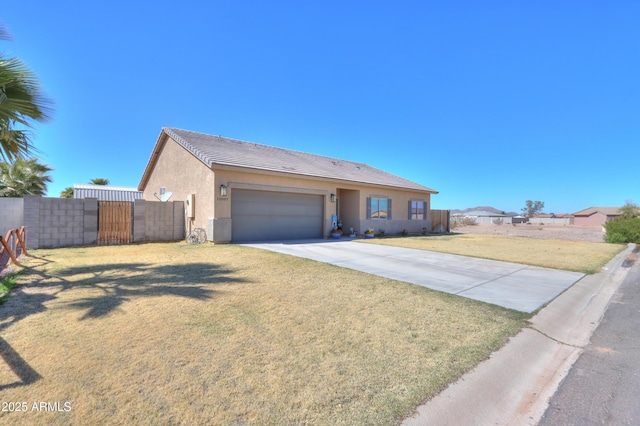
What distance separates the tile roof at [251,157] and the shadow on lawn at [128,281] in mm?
6249

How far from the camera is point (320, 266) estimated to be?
26.1ft

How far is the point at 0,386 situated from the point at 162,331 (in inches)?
53.6

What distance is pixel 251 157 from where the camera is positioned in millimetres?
15867

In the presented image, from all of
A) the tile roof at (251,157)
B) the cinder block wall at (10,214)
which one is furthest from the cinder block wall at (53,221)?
the tile roof at (251,157)

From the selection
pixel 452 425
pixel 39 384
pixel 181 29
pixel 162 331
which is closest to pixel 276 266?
pixel 162 331

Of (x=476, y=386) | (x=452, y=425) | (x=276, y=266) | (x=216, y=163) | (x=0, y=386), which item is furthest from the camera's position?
(x=216, y=163)

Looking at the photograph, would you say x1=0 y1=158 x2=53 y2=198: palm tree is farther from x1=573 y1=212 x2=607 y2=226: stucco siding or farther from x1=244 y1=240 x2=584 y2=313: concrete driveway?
x1=573 y1=212 x2=607 y2=226: stucco siding

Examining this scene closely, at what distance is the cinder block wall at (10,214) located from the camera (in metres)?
11.5

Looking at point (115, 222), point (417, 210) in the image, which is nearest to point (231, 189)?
point (115, 222)

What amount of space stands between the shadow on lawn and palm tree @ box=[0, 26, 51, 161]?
2.78m

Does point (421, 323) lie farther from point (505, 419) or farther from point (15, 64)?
point (15, 64)

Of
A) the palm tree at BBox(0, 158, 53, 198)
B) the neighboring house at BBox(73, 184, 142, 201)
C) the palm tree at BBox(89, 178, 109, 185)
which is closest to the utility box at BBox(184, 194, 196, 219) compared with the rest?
the palm tree at BBox(0, 158, 53, 198)

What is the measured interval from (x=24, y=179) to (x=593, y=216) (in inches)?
3514

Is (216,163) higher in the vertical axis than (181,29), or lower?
lower
